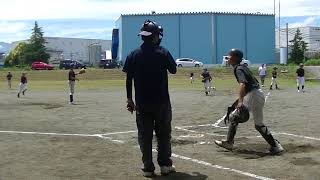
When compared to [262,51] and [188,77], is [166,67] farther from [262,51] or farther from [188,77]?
[262,51]

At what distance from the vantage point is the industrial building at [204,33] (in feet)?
318

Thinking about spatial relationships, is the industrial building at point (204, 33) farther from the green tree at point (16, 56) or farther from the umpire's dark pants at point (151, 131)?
the umpire's dark pants at point (151, 131)

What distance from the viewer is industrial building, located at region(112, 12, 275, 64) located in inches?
3821

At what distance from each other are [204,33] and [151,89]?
3562 inches

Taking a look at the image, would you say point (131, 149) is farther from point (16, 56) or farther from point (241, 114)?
point (16, 56)

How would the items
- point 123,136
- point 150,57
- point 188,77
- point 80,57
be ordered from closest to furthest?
→ point 150,57 → point 123,136 → point 188,77 → point 80,57

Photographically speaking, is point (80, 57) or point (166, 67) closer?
point (166, 67)

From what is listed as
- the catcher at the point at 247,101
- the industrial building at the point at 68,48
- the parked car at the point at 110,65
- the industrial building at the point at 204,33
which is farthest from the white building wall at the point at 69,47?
the catcher at the point at 247,101

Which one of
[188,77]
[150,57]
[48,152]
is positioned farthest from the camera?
[188,77]

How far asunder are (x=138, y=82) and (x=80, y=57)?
429 feet

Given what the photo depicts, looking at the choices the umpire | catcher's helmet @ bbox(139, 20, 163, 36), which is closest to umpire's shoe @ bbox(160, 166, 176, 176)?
the umpire

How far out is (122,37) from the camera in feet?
324

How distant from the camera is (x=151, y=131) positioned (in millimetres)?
7574

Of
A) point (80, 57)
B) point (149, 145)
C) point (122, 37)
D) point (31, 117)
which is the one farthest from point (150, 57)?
point (80, 57)
